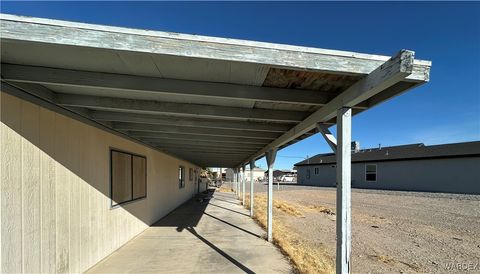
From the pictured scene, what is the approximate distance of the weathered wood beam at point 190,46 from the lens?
214cm

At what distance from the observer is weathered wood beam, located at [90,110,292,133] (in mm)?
4969

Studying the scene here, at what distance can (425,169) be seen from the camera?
22.7 m

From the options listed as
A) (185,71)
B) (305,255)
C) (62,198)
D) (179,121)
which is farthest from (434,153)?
(62,198)

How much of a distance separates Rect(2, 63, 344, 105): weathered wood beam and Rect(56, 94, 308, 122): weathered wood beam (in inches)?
37.0

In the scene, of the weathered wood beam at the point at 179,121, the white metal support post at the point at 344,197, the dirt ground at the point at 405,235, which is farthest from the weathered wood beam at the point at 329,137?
the dirt ground at the point at 405,235

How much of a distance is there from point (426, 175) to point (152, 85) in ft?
80.5

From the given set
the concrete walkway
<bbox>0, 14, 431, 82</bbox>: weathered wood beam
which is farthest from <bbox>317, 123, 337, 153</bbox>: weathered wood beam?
the concrete walkway

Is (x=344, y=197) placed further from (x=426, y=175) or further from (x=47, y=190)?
(x=426, y=175)

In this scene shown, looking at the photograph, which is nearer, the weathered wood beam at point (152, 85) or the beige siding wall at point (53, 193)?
the weathered wood beam at point (152, 85)

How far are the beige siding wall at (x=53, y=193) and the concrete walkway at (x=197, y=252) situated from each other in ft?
1.66

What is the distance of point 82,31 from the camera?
7.27 ft

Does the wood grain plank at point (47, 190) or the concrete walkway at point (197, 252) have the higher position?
the wood grain plank at point (47, 190)

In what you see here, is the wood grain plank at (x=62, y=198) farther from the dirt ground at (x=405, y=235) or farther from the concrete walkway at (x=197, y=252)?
the dirt ground at (x=405, y=235)

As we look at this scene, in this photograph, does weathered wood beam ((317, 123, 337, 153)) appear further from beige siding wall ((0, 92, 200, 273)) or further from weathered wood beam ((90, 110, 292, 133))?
beige siding wall ((0, 92, 200, 273))
